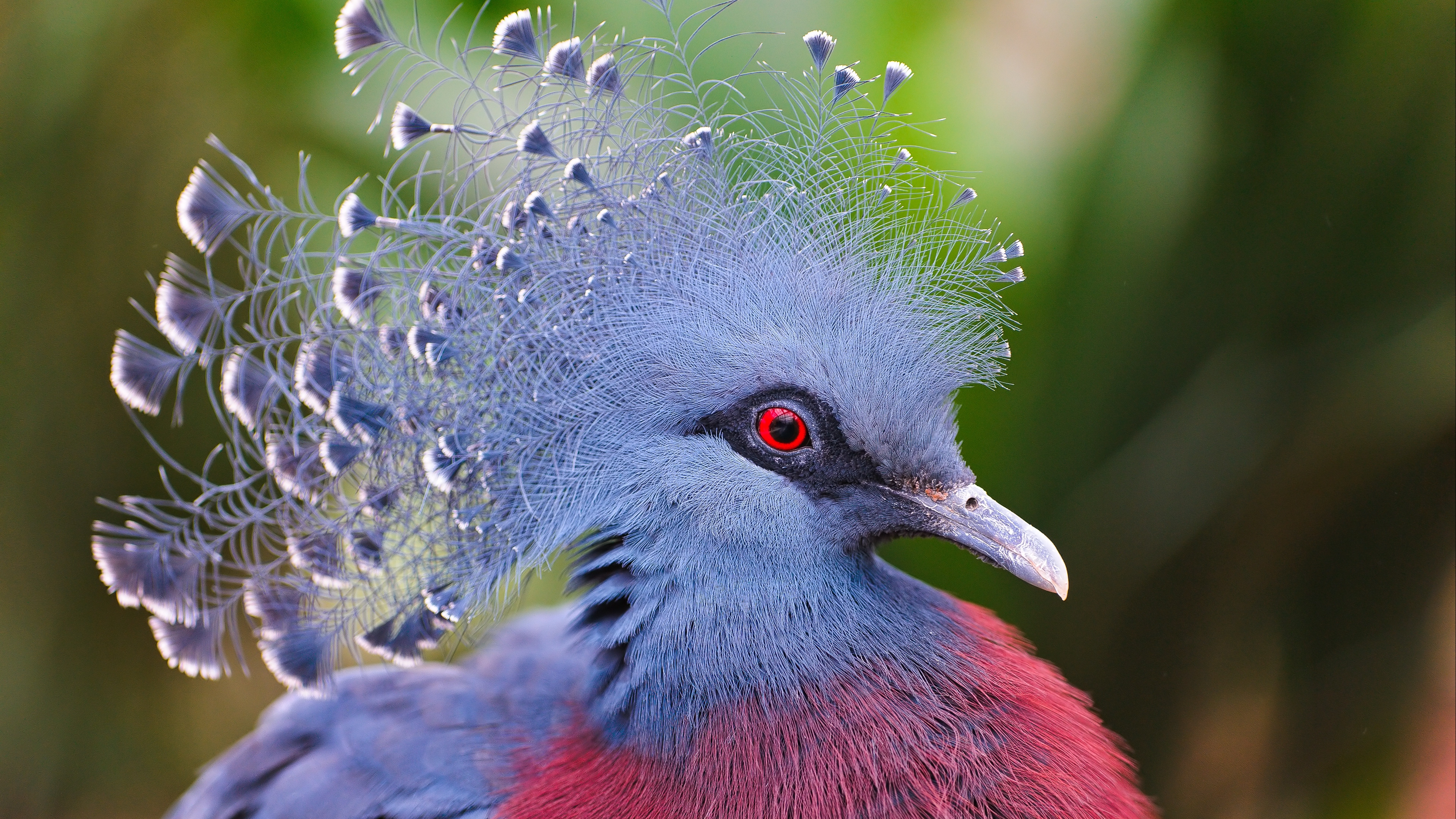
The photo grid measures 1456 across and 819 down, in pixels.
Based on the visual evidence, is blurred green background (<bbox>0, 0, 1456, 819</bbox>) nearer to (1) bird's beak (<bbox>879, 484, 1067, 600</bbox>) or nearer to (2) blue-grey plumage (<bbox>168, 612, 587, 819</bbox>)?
(1) bird's beak (<bbox>879, 484, 1067, 600</bbox>)

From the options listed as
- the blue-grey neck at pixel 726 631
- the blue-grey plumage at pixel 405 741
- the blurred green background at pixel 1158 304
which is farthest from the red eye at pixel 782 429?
the blurred green background at pixel 1158 304

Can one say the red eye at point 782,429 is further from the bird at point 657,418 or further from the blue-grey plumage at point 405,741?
the blue-grey plumage at point 405,741

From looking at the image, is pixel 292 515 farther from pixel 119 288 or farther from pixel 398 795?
pixel 119 288

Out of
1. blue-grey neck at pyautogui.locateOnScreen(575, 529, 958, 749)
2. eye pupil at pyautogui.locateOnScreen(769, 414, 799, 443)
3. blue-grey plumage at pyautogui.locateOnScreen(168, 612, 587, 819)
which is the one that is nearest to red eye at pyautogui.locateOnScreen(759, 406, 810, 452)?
eye pupil at pyautogui.locateOnScreen(769, 414, 799, 443)

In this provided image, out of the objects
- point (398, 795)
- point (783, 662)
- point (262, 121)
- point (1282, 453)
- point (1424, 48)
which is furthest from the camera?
point (262, 121)

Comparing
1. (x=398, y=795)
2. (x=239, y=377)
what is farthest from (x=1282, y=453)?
(x=239, y=377)

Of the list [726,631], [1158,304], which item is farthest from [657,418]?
[1158,304]
